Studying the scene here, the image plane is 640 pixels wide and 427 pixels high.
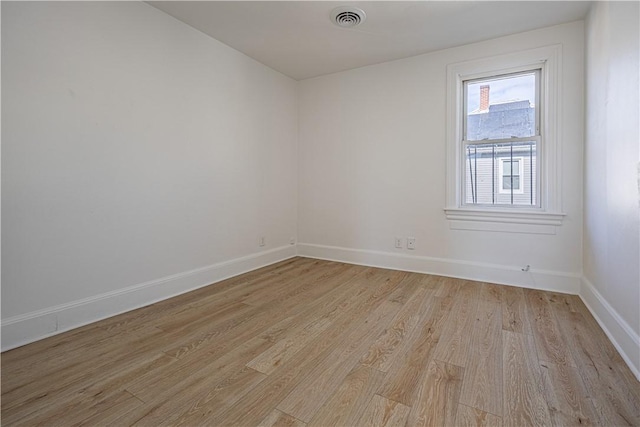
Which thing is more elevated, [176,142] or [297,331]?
[176,142]

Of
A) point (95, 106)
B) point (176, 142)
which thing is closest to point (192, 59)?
point (176, 142)

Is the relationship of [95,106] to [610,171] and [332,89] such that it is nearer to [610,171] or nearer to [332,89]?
[332,89]

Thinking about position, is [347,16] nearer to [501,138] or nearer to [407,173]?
[407,173]

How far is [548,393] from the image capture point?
1.41 metres

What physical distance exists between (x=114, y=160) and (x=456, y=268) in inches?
131

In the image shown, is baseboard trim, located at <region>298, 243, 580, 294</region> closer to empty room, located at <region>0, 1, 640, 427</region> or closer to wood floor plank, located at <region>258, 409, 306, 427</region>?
empty room, located at <region>0, 1, 640, 427</region>

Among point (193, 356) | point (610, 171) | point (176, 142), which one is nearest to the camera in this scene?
point (193, 356)

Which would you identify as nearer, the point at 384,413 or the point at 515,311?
the point at 384,413

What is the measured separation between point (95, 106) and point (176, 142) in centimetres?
64

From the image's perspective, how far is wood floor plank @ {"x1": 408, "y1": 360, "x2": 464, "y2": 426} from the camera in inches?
48.9

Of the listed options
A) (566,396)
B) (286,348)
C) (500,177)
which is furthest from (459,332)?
(500,177)

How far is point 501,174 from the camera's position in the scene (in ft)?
10.2

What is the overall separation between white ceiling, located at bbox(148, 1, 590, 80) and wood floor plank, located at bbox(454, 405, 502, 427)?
110 inches

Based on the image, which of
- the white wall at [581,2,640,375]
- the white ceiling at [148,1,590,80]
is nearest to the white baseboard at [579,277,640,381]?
the white wall at [581,2,640,375]
